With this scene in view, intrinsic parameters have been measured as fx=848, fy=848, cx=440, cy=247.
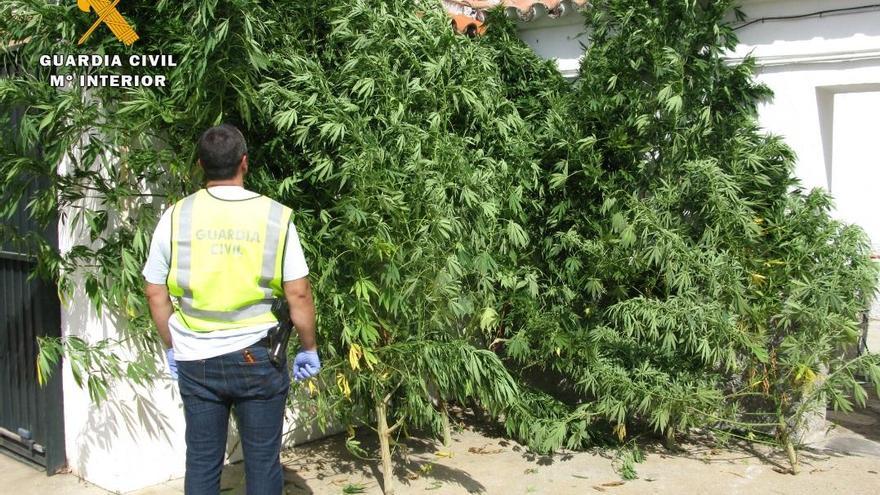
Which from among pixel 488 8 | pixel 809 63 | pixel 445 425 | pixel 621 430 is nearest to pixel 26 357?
pixel 445 425

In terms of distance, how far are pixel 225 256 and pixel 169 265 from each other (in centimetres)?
26

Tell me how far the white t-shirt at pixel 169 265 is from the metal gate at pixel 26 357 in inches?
64.7

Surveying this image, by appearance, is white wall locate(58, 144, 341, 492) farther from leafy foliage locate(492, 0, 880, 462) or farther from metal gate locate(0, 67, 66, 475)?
leafy foliage locate(492, 0, 880, 462)

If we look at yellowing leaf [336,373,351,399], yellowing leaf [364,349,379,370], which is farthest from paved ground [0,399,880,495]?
yellowing leaf [364,349,379,370]

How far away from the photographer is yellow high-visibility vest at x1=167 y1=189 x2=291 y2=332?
10.7 ft

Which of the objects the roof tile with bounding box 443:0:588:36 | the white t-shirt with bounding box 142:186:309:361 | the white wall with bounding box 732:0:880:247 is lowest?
the white t-shirt with bounding box 142:186:309:361

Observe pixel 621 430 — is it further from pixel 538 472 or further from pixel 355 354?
pixel 355 354

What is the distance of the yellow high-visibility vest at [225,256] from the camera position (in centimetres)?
326

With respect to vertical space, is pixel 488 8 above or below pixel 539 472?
above

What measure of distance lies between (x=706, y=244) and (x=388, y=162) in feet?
6.95

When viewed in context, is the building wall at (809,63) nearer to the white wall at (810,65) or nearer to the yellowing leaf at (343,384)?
the white wall at (810,65)

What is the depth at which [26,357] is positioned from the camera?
5086mm

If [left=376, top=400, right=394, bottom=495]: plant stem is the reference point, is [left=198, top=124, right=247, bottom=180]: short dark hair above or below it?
above

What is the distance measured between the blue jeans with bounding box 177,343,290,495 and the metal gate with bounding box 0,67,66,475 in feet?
5.84
